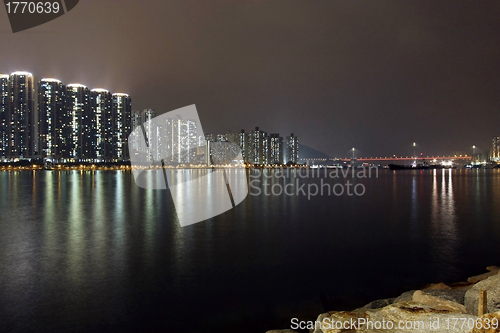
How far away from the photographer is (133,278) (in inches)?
311

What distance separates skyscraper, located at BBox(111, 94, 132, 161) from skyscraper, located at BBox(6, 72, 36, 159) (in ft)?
87.4

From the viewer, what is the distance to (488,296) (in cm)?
459

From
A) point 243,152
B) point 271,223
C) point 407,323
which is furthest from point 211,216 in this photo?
point 243,152

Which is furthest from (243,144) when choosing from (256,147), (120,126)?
(120,126)

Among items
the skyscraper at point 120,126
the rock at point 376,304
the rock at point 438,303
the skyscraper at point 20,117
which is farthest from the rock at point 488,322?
the skyscraper at point 120,126

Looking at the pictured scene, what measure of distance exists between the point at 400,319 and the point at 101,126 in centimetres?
14789

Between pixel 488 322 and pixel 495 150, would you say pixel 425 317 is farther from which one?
pixel 495 150

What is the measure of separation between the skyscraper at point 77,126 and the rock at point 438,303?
142 metres

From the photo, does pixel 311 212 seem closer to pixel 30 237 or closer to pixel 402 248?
pixel 402 248

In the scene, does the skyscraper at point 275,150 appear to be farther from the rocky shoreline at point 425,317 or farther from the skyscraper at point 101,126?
the rocky shoreline at point 425,317

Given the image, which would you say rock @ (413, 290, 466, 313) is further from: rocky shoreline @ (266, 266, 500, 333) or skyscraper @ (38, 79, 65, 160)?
skyscraper @ (38, 79, 65, 160)

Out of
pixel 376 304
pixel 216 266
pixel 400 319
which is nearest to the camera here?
pixel 400 319

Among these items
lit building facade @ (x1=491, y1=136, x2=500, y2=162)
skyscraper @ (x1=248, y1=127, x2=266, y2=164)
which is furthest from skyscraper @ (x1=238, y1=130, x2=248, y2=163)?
lit building facade @ (x1=491, y1=136, x2=500, y2=162)

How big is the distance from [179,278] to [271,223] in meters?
7.35
